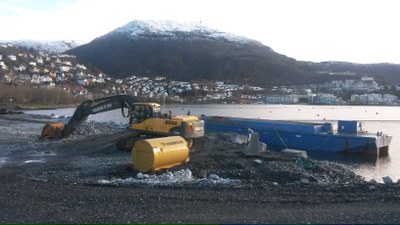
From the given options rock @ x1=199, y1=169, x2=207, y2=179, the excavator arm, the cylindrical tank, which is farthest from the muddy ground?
the excavator arm

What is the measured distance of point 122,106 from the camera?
24.3 meters

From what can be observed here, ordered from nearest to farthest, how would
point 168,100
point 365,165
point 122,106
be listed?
point 122,106, point 365,165, point 168,100

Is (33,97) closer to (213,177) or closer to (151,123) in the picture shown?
(151,123)

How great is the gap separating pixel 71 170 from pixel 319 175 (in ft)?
30.0

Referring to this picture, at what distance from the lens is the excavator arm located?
2430 cm

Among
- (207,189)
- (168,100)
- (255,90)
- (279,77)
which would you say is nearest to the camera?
(207,189)

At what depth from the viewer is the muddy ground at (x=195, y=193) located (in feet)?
30.7

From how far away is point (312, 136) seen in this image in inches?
1261

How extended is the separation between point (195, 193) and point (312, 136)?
21.4 meters

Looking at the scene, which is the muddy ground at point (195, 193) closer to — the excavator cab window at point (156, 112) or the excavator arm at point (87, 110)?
the excavator cab window at point (156, 112)

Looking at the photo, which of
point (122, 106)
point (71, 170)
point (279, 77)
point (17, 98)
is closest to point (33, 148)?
point (122, 106)

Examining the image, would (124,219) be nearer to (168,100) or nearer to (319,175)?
(319,175)

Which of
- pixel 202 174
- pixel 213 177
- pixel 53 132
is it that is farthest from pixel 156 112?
pixel 53 132

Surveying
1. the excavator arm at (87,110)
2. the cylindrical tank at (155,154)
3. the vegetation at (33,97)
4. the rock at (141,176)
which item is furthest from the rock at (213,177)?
the vegetation at (33,97)
